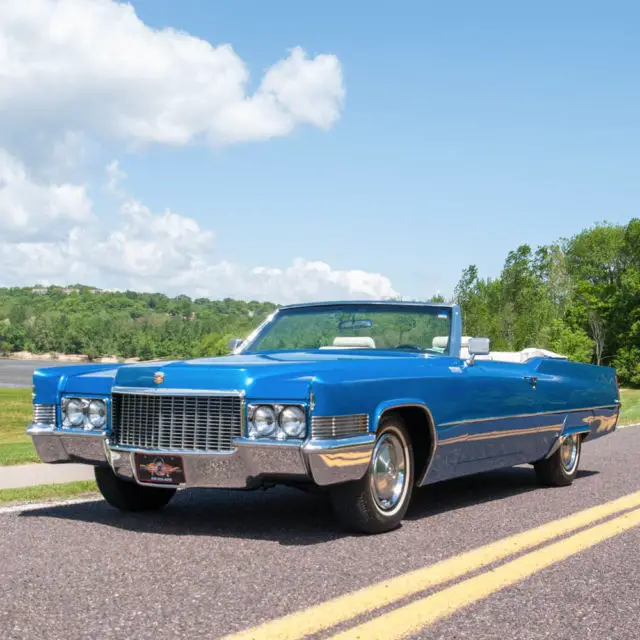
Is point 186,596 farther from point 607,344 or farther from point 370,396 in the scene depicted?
point 607,344

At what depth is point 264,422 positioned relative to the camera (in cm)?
554

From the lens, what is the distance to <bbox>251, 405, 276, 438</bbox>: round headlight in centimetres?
552

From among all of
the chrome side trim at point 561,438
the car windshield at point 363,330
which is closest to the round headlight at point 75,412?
the car windshield at point 363,330

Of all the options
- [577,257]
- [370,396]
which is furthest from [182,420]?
[577,257]

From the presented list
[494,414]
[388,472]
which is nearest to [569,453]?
[494,414]

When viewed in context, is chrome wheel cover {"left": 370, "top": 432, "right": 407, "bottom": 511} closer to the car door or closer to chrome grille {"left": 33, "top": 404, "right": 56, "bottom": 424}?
the car door

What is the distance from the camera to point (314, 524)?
20.5ft

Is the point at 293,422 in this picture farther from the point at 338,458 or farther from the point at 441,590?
the point at 441,590

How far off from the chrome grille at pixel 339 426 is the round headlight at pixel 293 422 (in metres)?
0.07

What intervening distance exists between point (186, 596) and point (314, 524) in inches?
82.9

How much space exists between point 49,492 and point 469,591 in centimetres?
439

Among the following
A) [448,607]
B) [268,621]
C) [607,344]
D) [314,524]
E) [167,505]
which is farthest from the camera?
[607,344]

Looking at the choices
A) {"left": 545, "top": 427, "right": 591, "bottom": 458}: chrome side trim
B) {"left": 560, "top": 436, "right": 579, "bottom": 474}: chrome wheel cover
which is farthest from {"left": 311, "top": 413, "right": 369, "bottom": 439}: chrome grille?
{"left": 560, "top": 436, "right": 579, "bottom": 474}: chrome wheel cover

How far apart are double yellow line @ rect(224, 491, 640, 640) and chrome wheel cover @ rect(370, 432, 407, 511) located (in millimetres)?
788
